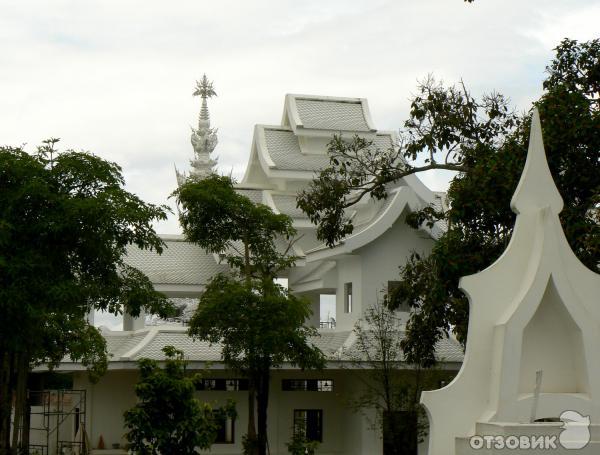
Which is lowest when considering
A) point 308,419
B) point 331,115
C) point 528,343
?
point 308,419

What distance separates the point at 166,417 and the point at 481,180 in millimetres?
6538

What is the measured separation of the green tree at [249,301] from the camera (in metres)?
22.2

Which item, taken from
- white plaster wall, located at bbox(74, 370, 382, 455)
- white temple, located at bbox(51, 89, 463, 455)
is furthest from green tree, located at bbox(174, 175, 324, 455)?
white plaster wall, located at bbox(74, 370, 382, 455)

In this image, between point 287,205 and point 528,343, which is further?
point 287,205

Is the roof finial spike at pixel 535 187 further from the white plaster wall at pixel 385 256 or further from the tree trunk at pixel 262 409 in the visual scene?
the white plaster wall at pixel 385 256

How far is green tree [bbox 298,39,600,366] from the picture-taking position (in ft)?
59.9

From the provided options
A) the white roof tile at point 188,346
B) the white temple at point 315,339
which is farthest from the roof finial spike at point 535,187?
the white roof tile at point 188,346

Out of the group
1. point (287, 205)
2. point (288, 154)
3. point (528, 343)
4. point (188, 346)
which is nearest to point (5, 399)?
point (188, 346)

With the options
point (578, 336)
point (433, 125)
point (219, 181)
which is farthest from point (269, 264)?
point (578, 336)

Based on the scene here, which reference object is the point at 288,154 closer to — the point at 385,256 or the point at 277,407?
the point at 385,256

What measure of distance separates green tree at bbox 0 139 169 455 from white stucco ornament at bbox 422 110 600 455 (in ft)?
16.7

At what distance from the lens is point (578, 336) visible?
13.1m

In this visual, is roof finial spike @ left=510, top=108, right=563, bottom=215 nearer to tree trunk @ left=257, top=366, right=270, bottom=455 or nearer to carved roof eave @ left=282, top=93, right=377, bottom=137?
tree trunk @ left=257, top=366, right=270, bottom=455

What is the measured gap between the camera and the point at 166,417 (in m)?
16.5
